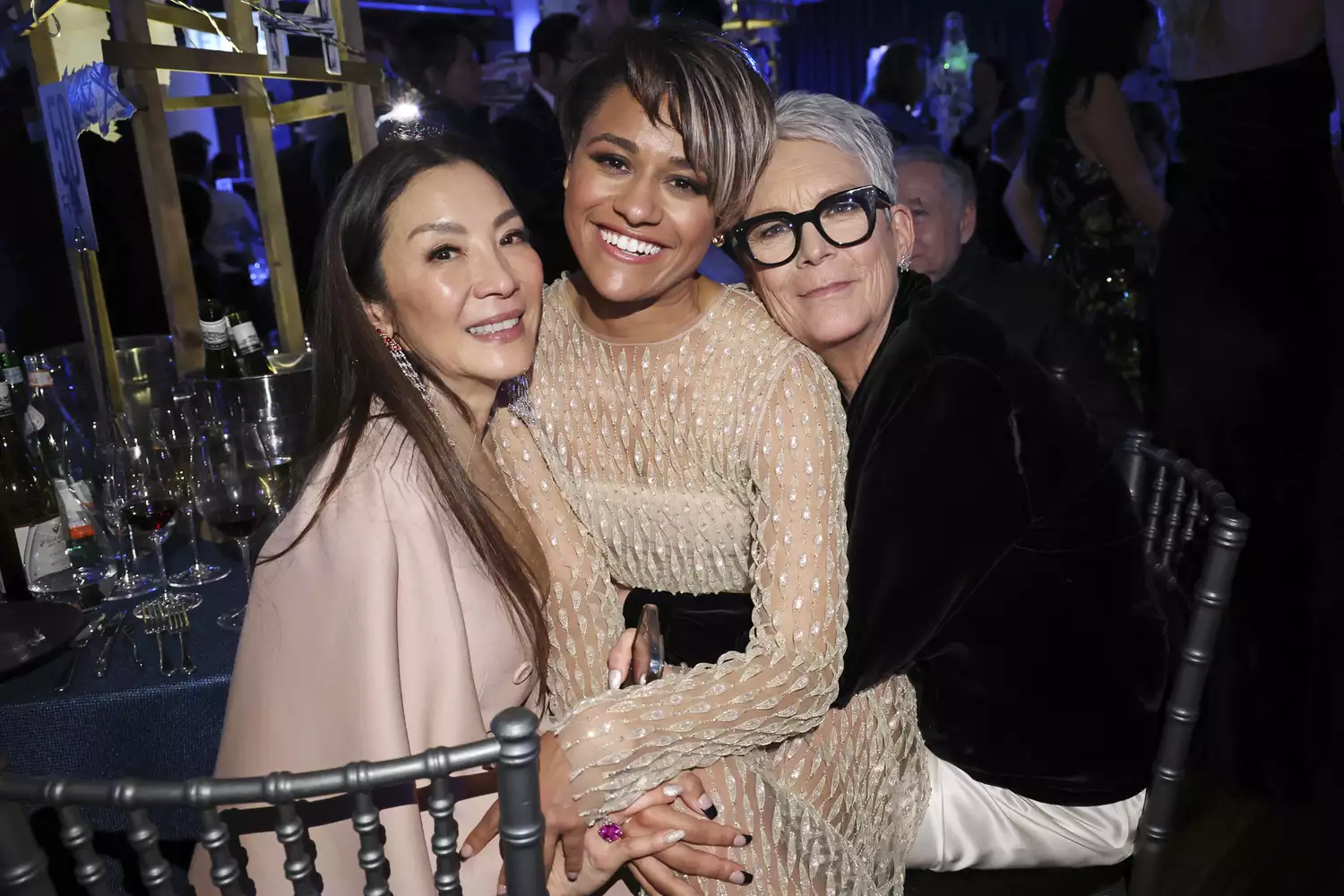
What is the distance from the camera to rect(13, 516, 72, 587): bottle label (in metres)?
1.66

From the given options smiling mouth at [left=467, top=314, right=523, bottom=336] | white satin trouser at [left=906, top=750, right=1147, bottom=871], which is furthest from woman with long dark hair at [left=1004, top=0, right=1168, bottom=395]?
smiling mouth at [left=467, top=314, right=523, bottom=336]

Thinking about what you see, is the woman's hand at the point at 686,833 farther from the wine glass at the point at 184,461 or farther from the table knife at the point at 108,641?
the wine glass at the point at 184,461

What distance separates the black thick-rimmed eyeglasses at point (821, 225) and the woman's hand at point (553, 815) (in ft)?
2.60

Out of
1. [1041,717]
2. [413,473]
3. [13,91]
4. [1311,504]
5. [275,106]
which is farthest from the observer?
[13,91]

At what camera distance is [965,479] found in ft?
4.25

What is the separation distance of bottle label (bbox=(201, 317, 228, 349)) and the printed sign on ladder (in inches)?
22.3

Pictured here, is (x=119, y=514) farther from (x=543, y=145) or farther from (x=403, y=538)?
(x=543, y=145)

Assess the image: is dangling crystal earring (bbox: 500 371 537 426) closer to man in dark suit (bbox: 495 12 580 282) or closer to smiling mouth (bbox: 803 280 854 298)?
smiling mouth (bbox: 803 280 854 298)

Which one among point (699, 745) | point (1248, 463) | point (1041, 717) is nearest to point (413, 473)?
point (699, 745)

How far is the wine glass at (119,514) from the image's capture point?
160cm

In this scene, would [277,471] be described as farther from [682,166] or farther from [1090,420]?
[1090,420]

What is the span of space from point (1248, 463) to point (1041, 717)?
1253 mm

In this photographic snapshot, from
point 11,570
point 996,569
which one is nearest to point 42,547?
point 11,570

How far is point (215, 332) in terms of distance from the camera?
1940 mm
